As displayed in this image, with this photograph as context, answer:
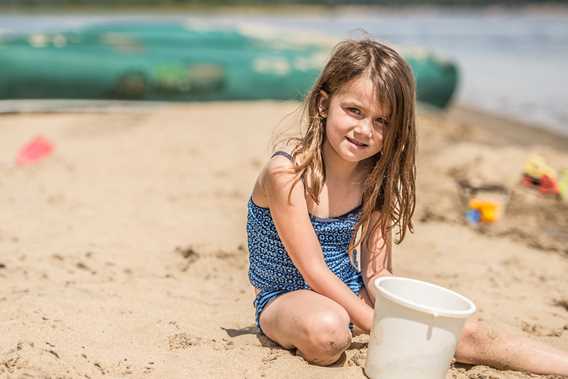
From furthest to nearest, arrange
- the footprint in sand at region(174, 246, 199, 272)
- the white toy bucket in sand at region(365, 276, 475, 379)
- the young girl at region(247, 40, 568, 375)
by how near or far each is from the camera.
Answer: the footprint in sand at region(174, 246, 199, 272) → the young girl at region(247, 40, 568, 375) → the white toy bucket in sand at region(365, 276, 475, 379)

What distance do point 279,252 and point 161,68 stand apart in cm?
493

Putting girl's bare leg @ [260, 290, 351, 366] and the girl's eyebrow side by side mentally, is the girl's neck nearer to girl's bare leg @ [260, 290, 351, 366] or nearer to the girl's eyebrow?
the girl's eyebrow

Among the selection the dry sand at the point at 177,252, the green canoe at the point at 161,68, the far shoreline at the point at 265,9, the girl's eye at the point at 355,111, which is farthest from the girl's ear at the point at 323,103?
the far shoreline at the point at 265,9

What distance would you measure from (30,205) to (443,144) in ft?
11.5

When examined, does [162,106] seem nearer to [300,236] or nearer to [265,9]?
[300,236]

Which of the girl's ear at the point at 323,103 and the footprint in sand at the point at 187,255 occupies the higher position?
the girl's ear at the point at 323,103

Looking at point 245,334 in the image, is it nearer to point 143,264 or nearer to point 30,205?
point 143,264

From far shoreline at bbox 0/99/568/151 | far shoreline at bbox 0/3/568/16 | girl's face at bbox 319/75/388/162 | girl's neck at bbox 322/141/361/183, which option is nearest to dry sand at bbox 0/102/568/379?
far shoreline at bbox 0/99/568/151

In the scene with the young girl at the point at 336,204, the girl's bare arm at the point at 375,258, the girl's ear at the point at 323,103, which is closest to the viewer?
the young girl at the point at 336,204

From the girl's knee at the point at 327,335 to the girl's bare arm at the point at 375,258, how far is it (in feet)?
1.35

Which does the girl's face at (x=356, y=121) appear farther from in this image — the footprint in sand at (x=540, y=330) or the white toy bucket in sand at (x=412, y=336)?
the footprint in sand at (x=540, y=330)

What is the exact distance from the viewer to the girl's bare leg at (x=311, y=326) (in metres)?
2.08

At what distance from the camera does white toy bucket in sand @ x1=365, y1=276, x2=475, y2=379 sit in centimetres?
190

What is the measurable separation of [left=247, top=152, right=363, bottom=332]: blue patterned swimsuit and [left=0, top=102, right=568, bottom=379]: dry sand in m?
0.19
